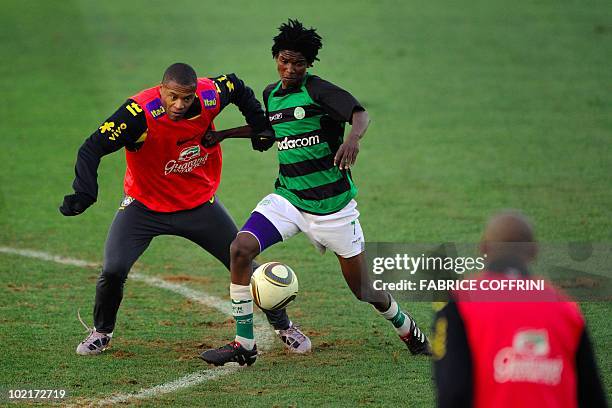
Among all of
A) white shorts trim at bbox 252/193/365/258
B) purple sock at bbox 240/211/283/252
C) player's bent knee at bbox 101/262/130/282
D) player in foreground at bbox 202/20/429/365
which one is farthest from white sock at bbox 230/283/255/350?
player's bent knee at bbox 101/262/130/282

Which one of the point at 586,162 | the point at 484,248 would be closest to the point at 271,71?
the point at 586,162

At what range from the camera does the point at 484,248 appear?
4.71m

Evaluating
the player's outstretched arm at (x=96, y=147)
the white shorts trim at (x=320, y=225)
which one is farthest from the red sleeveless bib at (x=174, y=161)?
the white shorts trim at (x=320, y=225)

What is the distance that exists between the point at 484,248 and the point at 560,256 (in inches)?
274

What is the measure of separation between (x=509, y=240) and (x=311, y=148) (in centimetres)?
368

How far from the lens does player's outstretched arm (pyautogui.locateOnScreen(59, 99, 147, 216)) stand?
8016 mm

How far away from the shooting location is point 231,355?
8.08 metres

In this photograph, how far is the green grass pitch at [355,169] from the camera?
27.1ft

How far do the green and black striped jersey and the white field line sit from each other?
140 cm

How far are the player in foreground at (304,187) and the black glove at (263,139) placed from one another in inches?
10.6

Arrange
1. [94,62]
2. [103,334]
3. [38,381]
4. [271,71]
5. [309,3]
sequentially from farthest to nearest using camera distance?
[309,3] → [94,62] → [271,71] → [103,334] → [38,381]

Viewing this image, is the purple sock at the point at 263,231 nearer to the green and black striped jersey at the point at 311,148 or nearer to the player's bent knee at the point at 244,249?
the player's bent knee at the point at 244,249

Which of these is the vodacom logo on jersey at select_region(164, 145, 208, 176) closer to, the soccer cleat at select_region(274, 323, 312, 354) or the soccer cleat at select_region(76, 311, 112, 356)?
the soccer cleat at select_region(76, 311, 112, 356)

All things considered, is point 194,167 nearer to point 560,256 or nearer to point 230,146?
point 560,256
